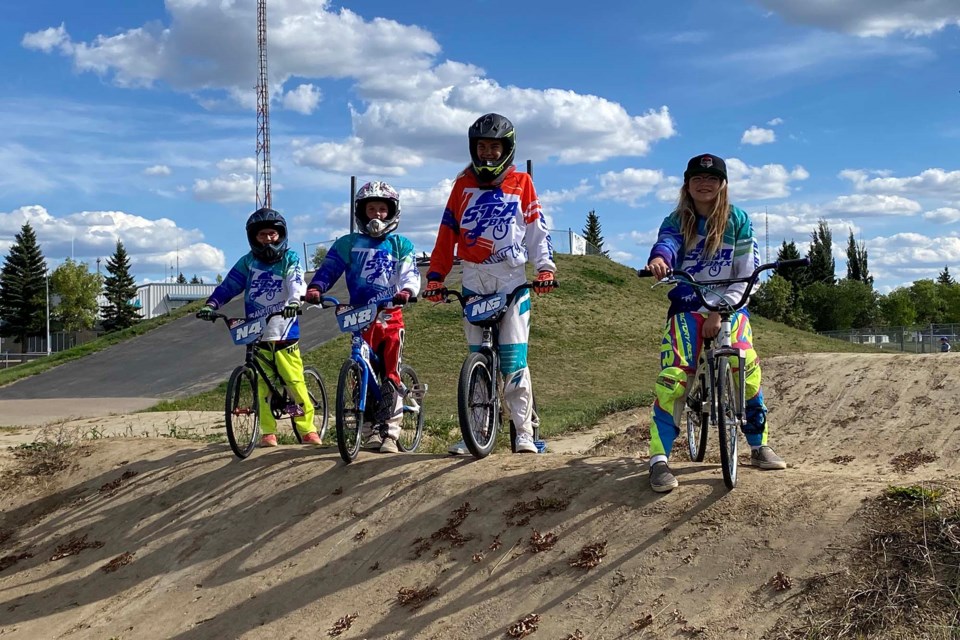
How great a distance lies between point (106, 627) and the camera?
5730mm

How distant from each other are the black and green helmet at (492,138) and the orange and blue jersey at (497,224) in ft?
0.30

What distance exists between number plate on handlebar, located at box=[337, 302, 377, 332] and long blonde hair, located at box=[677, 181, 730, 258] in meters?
2.70

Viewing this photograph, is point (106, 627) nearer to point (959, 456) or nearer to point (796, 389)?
point (959, 456)

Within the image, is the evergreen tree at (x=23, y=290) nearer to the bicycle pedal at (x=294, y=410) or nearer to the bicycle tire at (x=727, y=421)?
the bicycle pedal at (x=294, y=410)

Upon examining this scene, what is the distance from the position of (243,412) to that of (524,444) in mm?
2776

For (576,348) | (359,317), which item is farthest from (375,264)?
(576,348)

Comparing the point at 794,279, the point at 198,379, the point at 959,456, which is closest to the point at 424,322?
the point at 198,379

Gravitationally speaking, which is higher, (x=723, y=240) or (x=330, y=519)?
(x=723, y=240)

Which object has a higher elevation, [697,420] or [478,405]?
[478,405]

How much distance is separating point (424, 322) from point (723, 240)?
23.6 metres

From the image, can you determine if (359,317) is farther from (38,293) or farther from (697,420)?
(38,293)

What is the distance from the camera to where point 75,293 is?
60.0 m

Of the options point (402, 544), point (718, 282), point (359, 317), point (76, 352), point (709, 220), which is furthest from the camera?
point (76, 352)

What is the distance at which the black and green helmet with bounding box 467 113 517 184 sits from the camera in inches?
252
